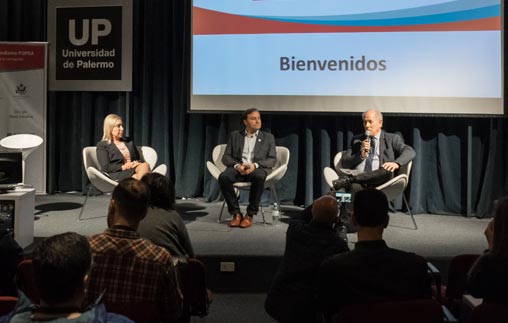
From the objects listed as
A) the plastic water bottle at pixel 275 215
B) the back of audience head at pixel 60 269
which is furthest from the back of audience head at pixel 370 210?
the plastic water bottle at pixel 275 215

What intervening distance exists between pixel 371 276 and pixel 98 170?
3922 mm

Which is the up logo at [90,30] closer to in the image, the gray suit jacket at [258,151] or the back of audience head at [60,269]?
the gray suit jacket at [258,151]

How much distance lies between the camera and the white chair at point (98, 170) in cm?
506

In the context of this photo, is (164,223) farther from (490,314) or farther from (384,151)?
(384,151)

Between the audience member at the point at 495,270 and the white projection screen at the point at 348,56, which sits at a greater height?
the white projection screen at the point at 348,56

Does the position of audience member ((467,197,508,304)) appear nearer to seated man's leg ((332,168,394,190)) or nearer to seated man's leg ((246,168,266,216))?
seated man's leg ((332,168,394,190))

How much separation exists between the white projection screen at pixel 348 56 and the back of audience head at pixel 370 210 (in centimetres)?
364

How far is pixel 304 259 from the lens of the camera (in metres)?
2.40

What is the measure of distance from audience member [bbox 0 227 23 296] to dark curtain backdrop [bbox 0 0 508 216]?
13.0 feet

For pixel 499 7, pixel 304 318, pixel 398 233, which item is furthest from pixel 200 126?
pixel 304 318

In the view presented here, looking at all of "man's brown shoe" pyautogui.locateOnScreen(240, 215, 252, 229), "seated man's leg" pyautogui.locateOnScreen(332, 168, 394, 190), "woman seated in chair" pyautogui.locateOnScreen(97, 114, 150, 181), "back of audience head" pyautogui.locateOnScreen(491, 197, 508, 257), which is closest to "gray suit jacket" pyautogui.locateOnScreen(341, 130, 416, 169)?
"seated man's leg" pyautogui.locateOnScreen(332, 168, 394, 190)

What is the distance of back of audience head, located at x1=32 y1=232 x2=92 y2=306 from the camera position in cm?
134

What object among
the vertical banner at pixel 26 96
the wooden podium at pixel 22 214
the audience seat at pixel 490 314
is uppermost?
the vertical banner at pixel 26 96

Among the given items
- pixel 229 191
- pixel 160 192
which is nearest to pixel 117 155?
pixel 229 191
